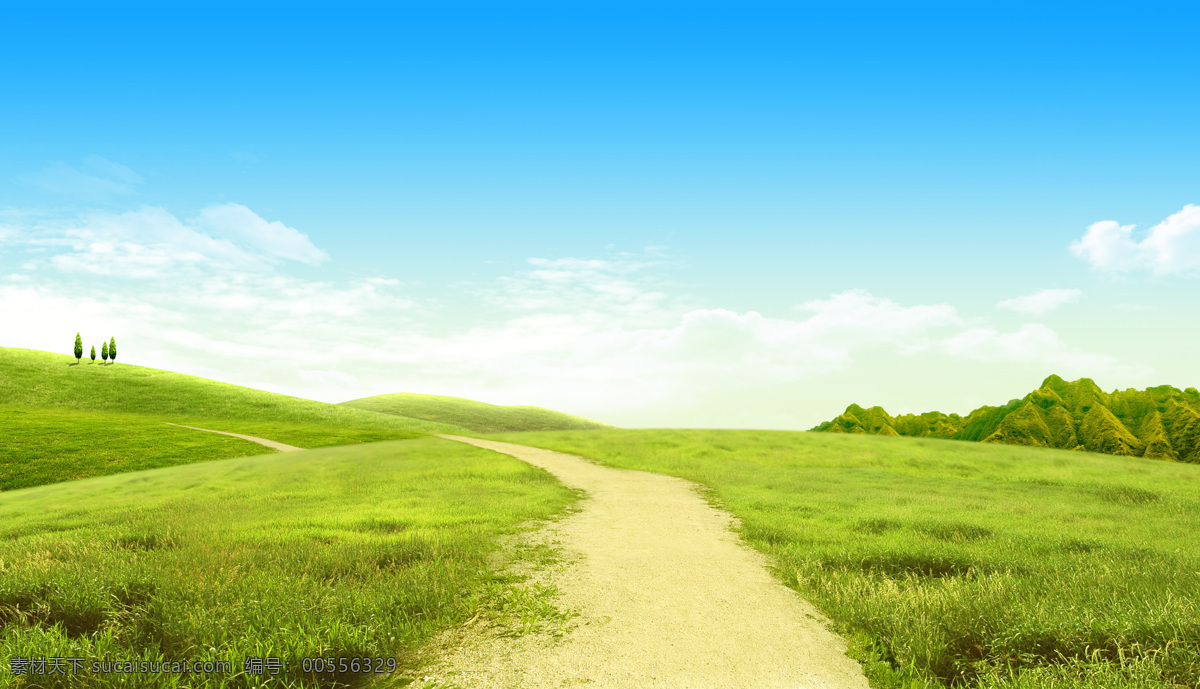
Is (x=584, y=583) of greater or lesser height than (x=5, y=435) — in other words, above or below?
above

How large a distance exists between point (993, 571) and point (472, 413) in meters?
127

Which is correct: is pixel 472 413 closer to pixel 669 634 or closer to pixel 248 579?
pixel 248 579

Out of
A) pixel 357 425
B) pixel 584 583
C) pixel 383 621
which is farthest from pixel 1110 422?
pixel 357 425

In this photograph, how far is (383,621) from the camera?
629cm

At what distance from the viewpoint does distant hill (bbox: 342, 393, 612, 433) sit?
386 feet

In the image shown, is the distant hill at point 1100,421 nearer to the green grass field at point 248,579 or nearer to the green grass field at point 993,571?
the green grass field at point 993,571

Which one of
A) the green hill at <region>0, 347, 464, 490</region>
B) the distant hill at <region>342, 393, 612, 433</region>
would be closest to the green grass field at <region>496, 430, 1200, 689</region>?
the green hill at <region>0, 347, 464, 490</region>

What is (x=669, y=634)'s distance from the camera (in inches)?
253

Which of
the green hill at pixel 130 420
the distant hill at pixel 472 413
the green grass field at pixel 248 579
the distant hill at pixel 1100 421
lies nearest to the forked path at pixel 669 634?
the green grass field at pixel 248 579

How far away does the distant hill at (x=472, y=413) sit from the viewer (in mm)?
Answer: 117625

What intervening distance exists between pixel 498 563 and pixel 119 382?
9753 centimetres

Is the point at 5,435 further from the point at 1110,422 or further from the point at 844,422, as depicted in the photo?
the point at 1110,422

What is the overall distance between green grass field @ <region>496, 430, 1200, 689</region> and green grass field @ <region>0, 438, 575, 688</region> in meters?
4.80

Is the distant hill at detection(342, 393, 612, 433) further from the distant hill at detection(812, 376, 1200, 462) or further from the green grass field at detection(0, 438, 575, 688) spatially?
the green grass field at detection(0, 438, 575, 688)
